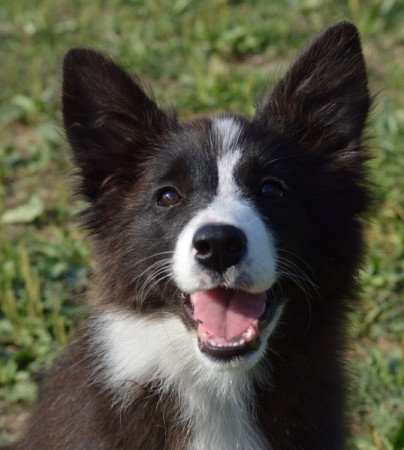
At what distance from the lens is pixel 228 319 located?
13.2ft

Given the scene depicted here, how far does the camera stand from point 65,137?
445 centimetres

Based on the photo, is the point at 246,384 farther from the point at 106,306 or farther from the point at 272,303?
the point at 106,306

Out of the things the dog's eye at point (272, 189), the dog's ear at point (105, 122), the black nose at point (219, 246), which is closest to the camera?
the black nose at point (219, 246)

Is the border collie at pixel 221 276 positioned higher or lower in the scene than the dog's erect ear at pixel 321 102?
lower

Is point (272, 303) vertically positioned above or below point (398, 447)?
above

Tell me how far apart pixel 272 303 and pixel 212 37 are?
556 cm

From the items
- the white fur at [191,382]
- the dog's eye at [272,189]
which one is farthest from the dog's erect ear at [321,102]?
the white fur at [191,382]

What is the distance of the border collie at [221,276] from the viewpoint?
4.09 meters

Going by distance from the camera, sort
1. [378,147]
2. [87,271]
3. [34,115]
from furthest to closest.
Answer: [34,115] → [378,147] → [87,271]

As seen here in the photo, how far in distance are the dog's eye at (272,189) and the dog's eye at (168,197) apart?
0.36 m

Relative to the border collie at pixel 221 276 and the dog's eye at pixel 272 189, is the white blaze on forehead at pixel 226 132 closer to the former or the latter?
the border collie at pixel 221 276

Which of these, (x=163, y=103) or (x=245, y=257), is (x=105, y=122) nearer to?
(x=163, y=103)

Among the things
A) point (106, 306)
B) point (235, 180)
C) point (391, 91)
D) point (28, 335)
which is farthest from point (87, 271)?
point (391, 91)

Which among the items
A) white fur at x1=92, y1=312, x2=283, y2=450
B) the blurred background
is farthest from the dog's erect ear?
white fur at x1=92, y1=312, x2=283, y2=450
